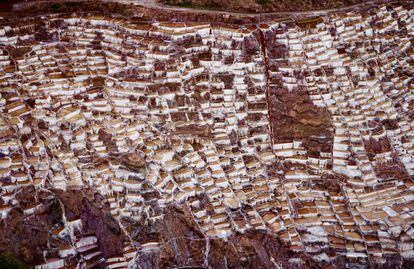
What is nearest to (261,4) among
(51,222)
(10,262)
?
(51,222)

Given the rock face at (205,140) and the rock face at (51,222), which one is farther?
the rock face at (205,140)

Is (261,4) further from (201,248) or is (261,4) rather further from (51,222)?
(51,222)

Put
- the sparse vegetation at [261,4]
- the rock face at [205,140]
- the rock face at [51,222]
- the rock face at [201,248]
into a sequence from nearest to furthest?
the rock face at [51,222]
the rock face at [201,248]
the rock face at [205,140]
the sparse vegetation at [261,4]

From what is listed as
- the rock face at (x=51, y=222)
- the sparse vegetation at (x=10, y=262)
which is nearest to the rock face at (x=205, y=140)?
the rock face at (x=51, y=222)

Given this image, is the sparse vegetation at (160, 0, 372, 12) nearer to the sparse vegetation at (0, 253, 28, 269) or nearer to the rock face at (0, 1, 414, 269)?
the rock face at (0, 1, 414, 269)

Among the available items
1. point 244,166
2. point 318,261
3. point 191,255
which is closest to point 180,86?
point 244,166

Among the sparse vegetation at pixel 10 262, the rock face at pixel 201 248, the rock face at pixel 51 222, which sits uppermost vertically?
the rock face at pixel 51 222

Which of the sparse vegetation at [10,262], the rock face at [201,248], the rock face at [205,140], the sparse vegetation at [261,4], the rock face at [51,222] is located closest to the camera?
the sparse vegetation at [10,262]

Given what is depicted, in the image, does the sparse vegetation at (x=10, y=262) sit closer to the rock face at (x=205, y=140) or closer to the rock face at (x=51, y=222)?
the rock face at (x=51, y=222)

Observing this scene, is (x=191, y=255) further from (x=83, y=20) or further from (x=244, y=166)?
(x=83, y=20)
